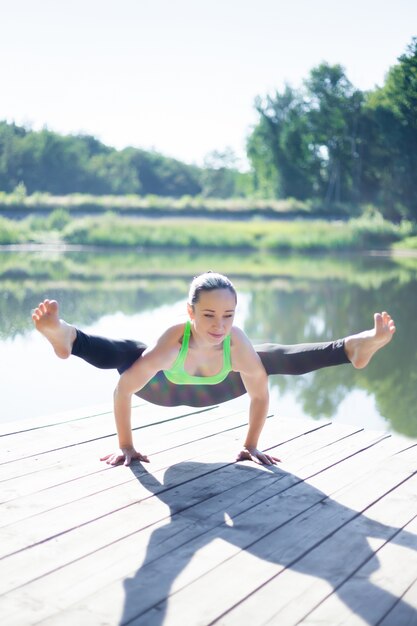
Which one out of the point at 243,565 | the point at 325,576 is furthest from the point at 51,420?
the point at 325,576

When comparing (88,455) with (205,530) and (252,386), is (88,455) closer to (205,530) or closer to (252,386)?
(252,386)

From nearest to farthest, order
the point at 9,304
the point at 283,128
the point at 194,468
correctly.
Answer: the point at 194,468, the point at 9,304, the point at 283,128

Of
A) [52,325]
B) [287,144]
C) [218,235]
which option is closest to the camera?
[52,325]

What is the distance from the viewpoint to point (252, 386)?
2281mm

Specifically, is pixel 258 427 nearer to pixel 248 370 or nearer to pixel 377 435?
pixel 248 370

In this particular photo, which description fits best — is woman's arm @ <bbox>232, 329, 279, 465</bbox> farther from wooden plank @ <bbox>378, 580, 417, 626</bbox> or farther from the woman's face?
wooden plank @ <bbox>378, 580, 417, 626</bbox>

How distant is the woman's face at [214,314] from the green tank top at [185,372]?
4.3 inches

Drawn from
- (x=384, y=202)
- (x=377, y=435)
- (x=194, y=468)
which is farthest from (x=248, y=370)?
(x=384, y=202)

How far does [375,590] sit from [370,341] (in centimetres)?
77

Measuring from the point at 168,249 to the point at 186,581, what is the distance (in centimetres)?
1699

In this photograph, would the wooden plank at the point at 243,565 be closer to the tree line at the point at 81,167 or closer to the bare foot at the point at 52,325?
the bare foot at the point at 52,325

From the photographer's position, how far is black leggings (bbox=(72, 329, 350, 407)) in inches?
85.7

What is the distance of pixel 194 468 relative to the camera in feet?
7.11

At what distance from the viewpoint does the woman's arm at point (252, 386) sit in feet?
7.27
